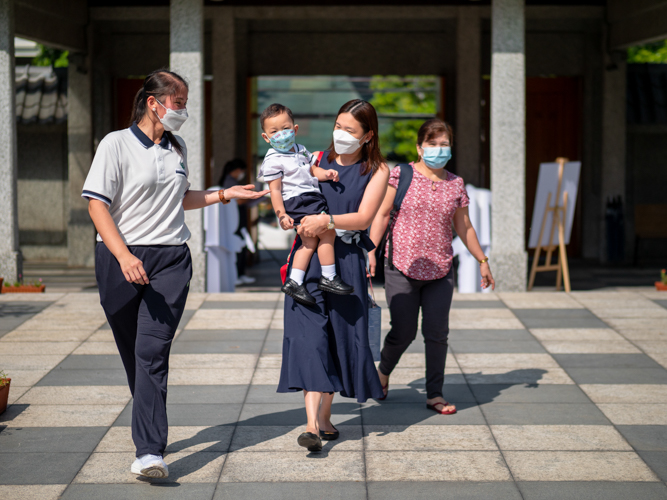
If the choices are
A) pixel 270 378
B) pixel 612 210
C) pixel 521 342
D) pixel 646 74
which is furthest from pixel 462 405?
pixel 646 74

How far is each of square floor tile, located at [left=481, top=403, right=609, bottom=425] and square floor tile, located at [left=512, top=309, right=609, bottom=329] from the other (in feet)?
8.51

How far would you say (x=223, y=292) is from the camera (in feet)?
33.3

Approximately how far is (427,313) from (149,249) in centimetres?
191

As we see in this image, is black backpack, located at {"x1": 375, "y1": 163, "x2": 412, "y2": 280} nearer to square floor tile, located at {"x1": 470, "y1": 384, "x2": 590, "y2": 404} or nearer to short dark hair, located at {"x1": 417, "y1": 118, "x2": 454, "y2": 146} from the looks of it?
short dark hair, located at {"x1": 417, "y1": 118, "x2": 454, "y2": 146}

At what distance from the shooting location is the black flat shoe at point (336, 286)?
432 centimetres

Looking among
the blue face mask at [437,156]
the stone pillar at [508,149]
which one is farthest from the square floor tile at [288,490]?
the stone pillar at [508,149]

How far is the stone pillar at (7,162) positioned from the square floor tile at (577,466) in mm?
7545

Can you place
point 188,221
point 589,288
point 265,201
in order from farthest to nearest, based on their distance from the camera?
point 265,201 < point 589,288 < point 188,221

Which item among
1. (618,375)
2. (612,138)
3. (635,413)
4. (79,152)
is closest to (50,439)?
(635,413)

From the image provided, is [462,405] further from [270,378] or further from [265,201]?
[265,201]

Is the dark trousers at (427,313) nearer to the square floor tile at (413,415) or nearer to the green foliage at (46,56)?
the square floor tile at (413,415)

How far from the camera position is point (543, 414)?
200 inches

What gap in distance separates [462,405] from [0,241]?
6950mm

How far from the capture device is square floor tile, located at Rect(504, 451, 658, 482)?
13.3ft
